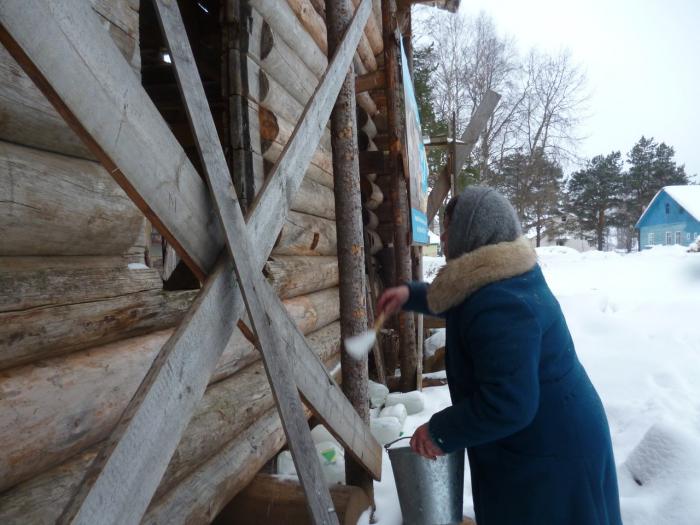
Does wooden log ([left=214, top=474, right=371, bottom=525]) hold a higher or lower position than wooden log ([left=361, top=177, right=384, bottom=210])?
lower

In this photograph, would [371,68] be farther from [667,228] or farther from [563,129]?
[667,228]

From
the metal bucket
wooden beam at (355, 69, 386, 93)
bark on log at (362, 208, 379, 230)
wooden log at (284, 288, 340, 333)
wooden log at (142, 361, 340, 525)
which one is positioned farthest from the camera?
bark on log at (362, 208, 379, 230)

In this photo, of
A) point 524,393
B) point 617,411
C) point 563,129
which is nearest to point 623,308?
point 617,411

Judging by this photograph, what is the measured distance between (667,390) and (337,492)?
152 inches

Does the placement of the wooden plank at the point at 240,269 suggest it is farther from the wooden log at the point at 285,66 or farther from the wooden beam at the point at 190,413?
the wooden log at the point at 285,66

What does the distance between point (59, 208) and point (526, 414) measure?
1.58 meters

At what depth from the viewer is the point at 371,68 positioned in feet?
19.1

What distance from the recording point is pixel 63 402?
133 cm

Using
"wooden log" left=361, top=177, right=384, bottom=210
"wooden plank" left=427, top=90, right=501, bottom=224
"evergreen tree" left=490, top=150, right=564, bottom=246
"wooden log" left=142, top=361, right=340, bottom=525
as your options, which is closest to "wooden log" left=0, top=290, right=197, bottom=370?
"wooden log" left=142, top=361, right=340, bottom=525

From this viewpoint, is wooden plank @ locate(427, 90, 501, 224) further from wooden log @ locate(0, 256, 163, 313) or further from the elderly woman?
wooden log @ locate(0, 256, 163, 313)

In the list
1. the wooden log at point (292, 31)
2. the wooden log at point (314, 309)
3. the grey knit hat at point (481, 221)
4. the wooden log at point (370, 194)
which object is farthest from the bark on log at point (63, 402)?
the wooden log at point (370, 194)

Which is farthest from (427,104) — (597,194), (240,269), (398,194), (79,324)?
(597,194)

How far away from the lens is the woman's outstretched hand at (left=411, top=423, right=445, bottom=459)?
173 centimetres

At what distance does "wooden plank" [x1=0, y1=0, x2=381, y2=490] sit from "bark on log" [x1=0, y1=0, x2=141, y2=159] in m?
0.37
